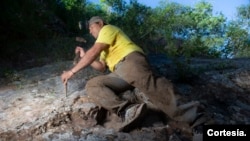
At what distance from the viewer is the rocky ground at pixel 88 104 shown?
5637 millimetres

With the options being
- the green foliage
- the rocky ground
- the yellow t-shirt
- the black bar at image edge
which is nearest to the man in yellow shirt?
the yellow t-shirt

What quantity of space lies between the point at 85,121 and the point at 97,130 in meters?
0.23

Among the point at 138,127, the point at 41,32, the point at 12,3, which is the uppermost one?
the point at 12,3

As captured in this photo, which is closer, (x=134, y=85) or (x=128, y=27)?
(x=134, y=85)

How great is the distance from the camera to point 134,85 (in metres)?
5.95

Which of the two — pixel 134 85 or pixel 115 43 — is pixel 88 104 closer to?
pixel 134 85

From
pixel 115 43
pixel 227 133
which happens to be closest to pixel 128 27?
pixel 115 43

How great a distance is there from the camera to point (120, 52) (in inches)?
235

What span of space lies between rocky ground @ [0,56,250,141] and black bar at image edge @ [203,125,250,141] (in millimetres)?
371

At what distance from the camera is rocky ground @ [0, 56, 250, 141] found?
564cm

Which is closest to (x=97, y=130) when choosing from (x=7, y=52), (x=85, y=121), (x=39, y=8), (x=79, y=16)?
(x=85, y=121)

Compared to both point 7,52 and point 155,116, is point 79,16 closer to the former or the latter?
point 7,52

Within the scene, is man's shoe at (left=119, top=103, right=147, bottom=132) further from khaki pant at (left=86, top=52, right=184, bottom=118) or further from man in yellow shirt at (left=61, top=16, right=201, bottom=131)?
khaki pant at (left=86, top=52, right=184, bottom=118)

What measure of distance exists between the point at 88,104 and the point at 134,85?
0.66 meters
